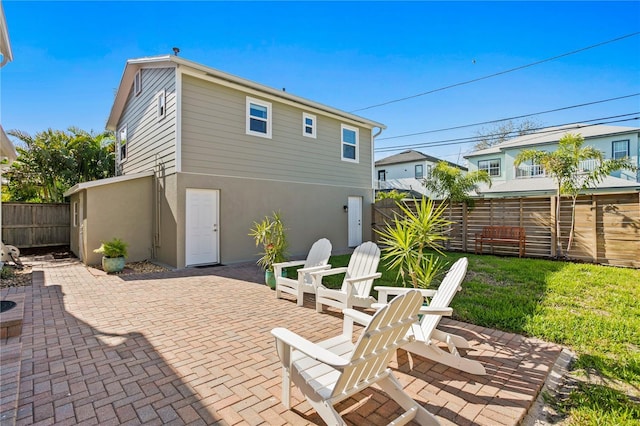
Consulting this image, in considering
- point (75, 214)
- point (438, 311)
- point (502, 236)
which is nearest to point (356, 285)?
point (438, 311)

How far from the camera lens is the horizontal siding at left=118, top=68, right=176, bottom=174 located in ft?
28.0

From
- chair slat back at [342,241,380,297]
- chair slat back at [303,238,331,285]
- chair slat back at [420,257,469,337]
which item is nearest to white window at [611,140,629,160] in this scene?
chair slat back at [342,241,380,297]

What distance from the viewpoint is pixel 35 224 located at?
38.5ft

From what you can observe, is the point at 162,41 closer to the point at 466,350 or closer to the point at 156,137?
the point at 156,137

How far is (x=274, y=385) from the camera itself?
272 cm

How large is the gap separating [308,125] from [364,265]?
7.37 m

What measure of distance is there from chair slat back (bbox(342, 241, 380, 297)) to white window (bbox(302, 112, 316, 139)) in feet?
22.4

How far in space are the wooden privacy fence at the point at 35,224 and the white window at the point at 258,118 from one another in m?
8.77

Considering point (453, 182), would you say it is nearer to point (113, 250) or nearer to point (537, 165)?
point (537, 165)

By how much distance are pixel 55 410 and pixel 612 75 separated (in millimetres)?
19831

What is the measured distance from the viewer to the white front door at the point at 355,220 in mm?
12734

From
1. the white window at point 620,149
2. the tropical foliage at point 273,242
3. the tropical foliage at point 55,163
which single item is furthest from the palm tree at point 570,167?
the tropical foliage at point 55,163

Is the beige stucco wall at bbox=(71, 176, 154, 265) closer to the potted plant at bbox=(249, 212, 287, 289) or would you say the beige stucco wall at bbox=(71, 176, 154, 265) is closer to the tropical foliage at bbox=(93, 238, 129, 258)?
the tropical foliage at bbox=(93, 238, 129, 258)

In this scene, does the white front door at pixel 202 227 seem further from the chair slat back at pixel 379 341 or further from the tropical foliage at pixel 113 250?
the chair slat back at pixel 379 341
